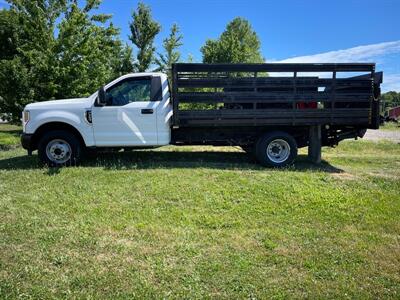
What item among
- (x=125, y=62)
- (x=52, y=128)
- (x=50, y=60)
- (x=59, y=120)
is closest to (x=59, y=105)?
(x=59, y=120)

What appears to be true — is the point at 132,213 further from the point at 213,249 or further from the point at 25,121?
the point at 25,121

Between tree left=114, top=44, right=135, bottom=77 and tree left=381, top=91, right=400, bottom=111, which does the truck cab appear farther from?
tree left=114, top=44, right=135, bottom=77

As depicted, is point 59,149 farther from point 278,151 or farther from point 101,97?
point 278,151

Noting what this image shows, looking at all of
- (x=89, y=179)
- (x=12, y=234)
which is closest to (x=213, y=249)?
(x=12, y=234)

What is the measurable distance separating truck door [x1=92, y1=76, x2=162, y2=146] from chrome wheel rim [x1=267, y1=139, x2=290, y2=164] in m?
2.61

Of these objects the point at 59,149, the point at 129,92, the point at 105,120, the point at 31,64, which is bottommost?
the point at 59,149

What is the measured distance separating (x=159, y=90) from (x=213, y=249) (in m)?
4.56

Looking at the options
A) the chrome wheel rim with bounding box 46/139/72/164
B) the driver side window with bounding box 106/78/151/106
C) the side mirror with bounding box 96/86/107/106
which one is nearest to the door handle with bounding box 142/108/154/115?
the driver side window with bounding box 106/78/151/106

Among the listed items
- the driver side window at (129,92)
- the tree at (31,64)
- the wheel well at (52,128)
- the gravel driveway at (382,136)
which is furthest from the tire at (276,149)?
the tree at (31,64)

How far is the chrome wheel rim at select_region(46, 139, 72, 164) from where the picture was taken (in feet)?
25.0

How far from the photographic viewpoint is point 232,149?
1062 centimetres

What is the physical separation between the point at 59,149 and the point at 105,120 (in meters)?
1.18

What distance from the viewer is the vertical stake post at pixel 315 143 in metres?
8.20

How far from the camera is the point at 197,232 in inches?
177
